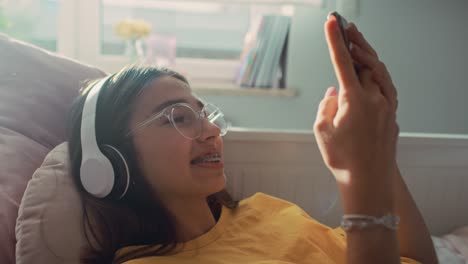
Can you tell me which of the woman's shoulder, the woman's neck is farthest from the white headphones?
the woman's shoulder

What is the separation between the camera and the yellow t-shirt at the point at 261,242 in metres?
0.77

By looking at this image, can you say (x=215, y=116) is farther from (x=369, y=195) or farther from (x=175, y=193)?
(x=369, y=195)

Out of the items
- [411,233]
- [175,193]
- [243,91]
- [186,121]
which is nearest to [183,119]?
[186,121]

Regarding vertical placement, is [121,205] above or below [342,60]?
below

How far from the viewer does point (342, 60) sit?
632mm

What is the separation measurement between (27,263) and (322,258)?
49 centimetres

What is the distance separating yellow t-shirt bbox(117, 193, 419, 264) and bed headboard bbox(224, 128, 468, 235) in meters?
0.20

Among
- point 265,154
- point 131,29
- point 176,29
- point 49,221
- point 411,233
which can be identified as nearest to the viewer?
point 49,221

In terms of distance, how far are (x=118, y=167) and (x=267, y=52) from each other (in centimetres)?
112

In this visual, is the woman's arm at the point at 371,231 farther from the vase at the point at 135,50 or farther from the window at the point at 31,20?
the window at the point at 31,20

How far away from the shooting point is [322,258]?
0.81m

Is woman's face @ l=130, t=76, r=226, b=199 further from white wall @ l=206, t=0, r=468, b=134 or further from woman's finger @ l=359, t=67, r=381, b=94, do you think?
white wall @ l=206, t=0, r=468, b=134

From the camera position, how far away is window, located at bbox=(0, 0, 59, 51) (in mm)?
1782

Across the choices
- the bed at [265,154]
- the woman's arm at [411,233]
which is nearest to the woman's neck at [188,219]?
the bed at [265,154]
